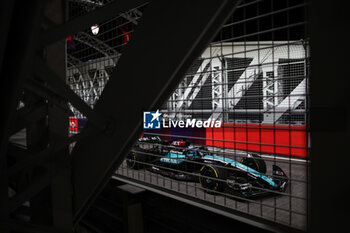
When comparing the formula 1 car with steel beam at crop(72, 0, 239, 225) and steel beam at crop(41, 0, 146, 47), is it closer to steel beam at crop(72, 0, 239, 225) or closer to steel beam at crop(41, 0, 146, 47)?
steel beam at crop(72, 0, 239, 225)

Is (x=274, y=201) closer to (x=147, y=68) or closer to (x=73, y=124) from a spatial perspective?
(x=147, y=68)

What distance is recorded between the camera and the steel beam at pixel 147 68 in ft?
3.49

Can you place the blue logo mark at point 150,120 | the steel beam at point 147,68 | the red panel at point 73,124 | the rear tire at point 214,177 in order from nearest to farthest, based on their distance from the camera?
the steel beam at point 147,68
the blue logo mark at point 150,120
the rear tire at point 214,177
the red panel at point 73,124

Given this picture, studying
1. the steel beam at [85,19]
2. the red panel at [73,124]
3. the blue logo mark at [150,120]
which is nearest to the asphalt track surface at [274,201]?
the blue logo mark at [150,120]

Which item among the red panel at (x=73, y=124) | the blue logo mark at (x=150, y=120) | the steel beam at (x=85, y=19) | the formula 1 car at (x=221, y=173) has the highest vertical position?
the steel beam at (x=85, y=19)

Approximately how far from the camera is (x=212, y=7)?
996mm

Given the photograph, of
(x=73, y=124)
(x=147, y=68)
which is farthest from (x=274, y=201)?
(x=73, y=124)

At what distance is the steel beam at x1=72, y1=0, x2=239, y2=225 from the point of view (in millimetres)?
1063

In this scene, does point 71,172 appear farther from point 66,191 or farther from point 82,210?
point 82,210

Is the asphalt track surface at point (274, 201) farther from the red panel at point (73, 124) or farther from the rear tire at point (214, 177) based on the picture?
the red panel at point (73, 124)

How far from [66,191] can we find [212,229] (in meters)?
1.07

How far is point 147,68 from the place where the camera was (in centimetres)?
126

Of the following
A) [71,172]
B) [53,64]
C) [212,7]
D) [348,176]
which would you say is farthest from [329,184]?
[53,64]

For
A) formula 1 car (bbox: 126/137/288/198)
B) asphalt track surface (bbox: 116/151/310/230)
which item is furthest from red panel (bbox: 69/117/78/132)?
asphalt track surface (bbox: 116/151/310/230)
